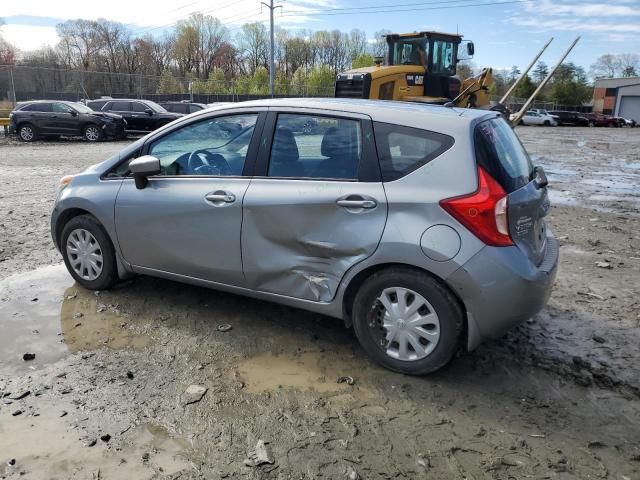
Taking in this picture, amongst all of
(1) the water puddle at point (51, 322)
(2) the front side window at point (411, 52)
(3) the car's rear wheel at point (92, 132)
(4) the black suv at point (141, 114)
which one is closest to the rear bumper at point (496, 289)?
(1) the water puddle at point (51, 322)

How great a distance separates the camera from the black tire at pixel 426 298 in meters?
3.30

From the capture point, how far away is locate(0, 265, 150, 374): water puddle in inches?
152

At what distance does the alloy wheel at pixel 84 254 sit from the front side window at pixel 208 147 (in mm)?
976

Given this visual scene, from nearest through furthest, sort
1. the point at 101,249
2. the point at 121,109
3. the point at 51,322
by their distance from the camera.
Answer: the point at 51,322, the point at 101,249, the point at 121,109

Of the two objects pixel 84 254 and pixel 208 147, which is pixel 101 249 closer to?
pixel 84 254

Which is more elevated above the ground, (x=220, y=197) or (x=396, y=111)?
(x=396, y=111)

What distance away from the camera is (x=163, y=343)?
4.00 metres

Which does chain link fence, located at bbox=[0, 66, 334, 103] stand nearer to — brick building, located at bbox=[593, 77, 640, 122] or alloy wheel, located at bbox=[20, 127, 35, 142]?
alloy wheel, located at bbox=[20, 127, 35, 142]

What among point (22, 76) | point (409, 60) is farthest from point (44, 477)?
point (22, 76)

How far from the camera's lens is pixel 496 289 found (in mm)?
3203

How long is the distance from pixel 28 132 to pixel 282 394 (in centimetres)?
2114

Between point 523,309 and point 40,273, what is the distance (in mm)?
4506

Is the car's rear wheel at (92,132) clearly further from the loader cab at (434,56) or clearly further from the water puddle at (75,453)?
the water puddle at (75,453)

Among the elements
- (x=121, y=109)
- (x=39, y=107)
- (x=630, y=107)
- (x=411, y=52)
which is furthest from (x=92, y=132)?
(x=630, y=107)
